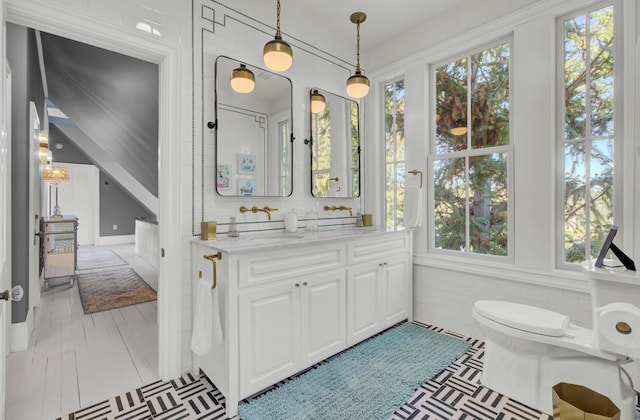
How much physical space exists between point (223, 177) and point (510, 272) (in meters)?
2.27

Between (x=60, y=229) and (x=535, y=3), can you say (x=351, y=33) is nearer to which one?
(x=535, y=3)

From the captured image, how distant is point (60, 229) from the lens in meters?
4.19

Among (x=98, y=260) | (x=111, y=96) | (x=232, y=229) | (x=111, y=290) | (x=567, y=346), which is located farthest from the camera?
(x=98, y=260)

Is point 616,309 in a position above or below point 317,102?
below

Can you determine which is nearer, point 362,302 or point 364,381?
point 364,381

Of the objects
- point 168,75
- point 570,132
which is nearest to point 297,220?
point 168,75

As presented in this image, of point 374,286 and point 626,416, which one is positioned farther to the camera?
point 374,286

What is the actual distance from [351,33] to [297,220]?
6.26 ft

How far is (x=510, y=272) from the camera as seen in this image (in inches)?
95.2

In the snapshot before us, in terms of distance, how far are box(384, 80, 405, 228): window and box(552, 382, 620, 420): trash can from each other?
1831mm

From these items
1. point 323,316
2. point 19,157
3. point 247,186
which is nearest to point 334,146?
point 247,186

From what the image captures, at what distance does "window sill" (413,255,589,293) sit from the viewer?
6.98 ft

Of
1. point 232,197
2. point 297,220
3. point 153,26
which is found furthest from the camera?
point 297,220

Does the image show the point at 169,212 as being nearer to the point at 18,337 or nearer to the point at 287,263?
the point at 287,263
